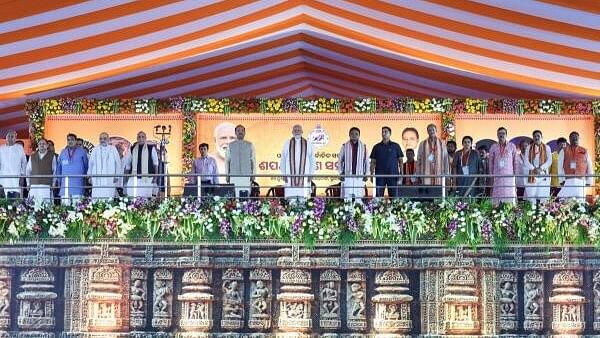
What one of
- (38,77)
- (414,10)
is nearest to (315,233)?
(414,10)

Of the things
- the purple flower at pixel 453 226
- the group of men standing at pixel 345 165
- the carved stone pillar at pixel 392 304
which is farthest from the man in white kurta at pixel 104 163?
the purple flower at pixel 453 226

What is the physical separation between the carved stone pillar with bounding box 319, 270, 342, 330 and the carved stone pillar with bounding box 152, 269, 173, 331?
1.66m

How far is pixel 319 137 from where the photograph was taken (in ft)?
70.3

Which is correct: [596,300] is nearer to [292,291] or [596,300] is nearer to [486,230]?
[486,230]

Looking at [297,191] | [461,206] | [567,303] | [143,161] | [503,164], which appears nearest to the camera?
[567,303]

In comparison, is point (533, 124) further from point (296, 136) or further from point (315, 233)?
point (315, 233)

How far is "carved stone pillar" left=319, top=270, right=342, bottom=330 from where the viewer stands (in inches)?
600

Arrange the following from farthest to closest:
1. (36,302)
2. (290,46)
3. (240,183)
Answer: (290,46) → (240,183) → (36,302)

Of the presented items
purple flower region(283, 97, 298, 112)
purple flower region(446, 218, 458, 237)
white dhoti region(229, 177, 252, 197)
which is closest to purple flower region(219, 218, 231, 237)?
white dhoti region(229, 177, 252, 197)

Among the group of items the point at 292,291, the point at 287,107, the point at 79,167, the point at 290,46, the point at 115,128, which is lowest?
the point at 292,291

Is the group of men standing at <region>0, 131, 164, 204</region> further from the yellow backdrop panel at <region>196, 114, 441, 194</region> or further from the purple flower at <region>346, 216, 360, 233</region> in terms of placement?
the yellow backdrop panel at <region>196, 114, 441, 194</region>

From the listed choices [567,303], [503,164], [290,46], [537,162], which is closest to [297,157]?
[503,164]

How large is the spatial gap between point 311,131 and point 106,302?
22.6ft

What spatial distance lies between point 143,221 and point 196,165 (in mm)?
3320
